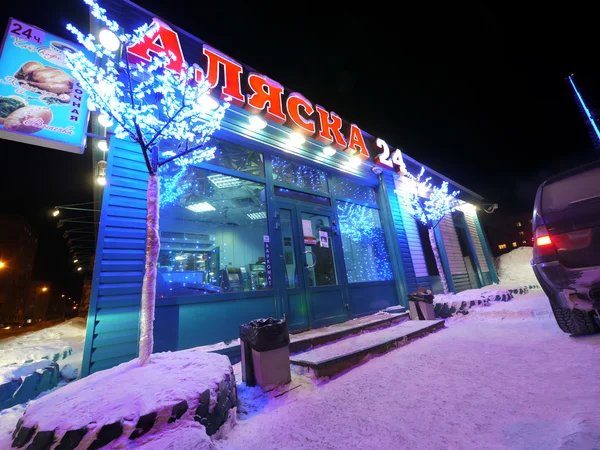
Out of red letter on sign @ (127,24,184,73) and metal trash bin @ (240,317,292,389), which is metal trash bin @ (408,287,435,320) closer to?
metal trash bin @ (240,317,292,389)

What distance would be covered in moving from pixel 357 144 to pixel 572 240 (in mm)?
6176

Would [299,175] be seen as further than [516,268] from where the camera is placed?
No

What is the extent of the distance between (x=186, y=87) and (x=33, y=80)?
227 cm

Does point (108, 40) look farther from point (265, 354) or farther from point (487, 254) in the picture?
point (487, 254)

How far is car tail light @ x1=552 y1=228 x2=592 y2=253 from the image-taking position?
8.97ft

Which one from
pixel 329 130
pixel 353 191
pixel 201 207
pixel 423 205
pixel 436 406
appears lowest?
pixel 436 406

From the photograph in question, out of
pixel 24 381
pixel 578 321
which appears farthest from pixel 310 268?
pixel 24 381

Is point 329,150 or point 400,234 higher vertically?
point 329,150

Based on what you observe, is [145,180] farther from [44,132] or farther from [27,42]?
[27,42]

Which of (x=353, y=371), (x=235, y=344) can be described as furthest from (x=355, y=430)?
(x=235, y=344)

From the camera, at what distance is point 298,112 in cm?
682

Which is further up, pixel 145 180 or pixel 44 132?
pixel 44 132

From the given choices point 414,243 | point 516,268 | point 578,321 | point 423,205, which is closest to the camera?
point 578,321

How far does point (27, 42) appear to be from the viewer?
3.70 m
